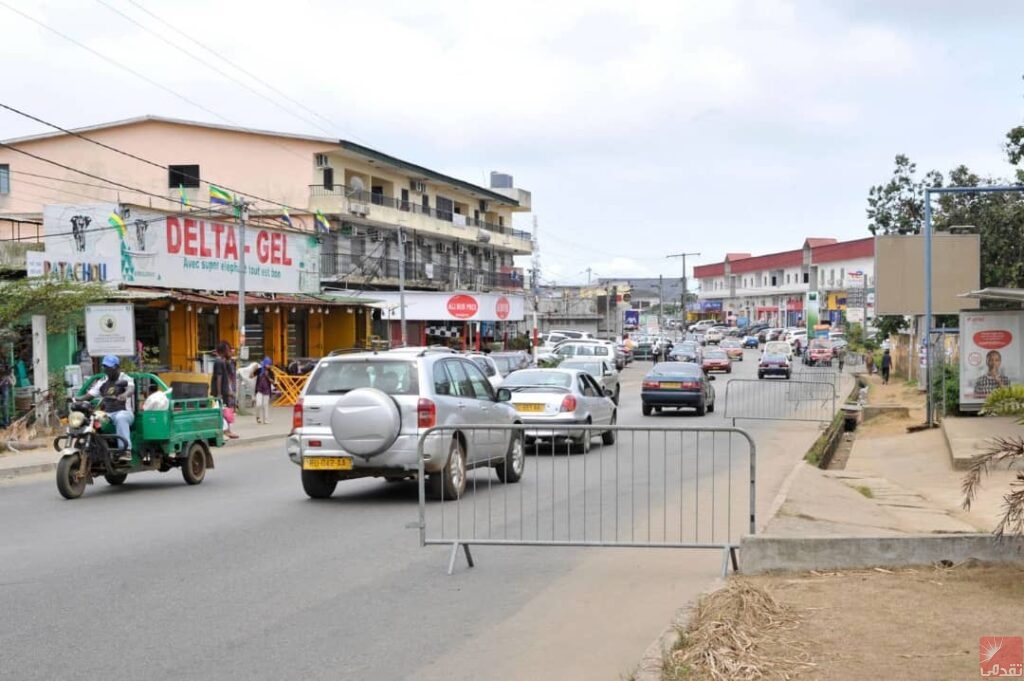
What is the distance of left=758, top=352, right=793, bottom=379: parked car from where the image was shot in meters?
51.2

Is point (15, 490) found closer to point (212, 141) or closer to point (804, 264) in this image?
point (212, 141)

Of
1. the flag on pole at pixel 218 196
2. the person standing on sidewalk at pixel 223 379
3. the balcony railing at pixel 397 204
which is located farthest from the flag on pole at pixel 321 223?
the person standing on sidewalk at pixel 223 379

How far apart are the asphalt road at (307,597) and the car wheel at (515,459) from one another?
26.5 inches

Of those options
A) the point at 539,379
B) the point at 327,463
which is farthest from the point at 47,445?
the point at 327,463

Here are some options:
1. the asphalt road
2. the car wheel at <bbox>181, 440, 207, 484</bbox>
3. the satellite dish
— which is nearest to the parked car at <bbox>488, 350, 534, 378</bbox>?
the car wheel at <bbox>181, 440, 207, 484</bbox>

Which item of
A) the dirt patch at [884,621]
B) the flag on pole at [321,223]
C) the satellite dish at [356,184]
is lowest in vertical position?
the dirt patch at [884,621]

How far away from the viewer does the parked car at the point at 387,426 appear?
12570mm

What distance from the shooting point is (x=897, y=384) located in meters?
45.4

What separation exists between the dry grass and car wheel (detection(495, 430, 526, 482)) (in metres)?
4.61

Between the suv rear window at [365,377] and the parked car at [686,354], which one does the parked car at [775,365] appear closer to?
the parked car at [686,354]

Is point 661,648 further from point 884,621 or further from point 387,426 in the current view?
point 387,426

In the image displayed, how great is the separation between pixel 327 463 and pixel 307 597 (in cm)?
478

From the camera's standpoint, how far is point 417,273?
194 feet

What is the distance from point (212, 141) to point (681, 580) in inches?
1893
